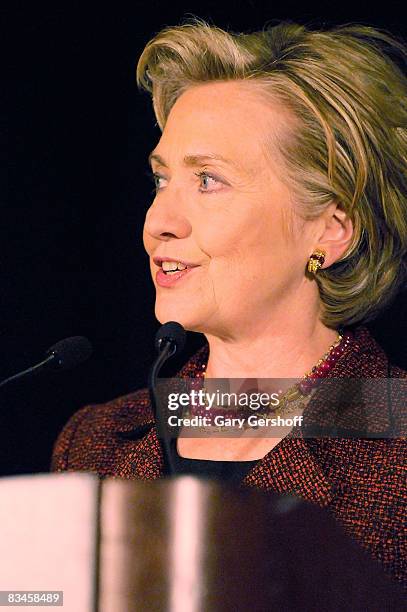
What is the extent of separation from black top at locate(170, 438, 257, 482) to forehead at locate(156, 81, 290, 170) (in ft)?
1.69

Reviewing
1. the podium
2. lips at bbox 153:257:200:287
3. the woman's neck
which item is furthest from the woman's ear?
the podium

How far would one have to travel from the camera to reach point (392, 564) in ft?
4.18

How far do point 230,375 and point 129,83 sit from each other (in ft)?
2.05

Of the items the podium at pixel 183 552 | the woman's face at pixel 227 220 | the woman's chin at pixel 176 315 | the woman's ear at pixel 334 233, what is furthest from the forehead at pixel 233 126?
the podium at pixel 183 552

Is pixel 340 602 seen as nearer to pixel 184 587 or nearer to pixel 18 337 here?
pixel 184 587

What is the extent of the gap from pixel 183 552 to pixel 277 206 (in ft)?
2.81

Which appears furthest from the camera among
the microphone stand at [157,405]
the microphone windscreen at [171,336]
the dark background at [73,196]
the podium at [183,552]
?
the dark background at [73,196]

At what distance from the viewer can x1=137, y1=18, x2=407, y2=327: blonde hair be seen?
1471mm

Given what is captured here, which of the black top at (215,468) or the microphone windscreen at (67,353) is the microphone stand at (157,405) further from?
the black top at (215,468)

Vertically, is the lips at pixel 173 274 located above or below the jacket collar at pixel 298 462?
Answer: above

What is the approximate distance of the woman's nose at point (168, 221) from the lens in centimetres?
148

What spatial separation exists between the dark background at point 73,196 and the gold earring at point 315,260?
369mm

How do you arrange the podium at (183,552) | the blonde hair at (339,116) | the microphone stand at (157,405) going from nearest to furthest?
the podium at (183,552), the microphone stand at (157,405), the blonde hair at (339,116)

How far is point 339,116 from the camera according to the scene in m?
1.47
